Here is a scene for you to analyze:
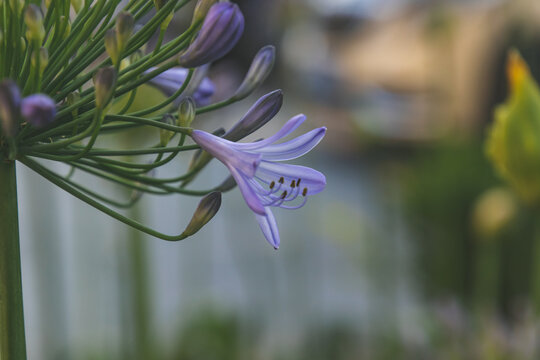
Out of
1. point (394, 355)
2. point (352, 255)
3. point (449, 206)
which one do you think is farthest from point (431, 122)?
point (394, 355)

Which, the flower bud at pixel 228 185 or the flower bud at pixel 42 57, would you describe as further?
the flower bud at pixel 228 185

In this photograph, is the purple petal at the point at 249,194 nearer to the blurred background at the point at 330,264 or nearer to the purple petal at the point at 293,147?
the purple petal at the point at 293,147

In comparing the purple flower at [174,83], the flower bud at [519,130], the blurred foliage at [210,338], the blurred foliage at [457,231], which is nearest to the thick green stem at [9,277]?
the purple flower at [174,83]

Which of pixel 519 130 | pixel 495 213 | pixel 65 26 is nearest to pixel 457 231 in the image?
pixel 495 213

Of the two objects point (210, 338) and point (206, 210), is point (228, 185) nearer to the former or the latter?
point (206, 210)

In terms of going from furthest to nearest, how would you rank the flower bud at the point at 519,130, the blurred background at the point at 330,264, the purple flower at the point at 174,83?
the blurred background at the point at 330,264 < the flower bud at the point at 519,130 < the purple flower at the point at 174,83

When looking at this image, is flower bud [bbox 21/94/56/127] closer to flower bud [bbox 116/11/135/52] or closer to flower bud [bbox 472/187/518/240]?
flower bud [bbox 116/11/135/52]

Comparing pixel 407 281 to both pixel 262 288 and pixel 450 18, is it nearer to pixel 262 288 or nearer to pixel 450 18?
pixel 262 288

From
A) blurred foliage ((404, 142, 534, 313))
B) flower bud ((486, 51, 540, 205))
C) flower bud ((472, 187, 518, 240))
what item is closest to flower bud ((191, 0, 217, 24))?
flower bud ((486, 51, 540, 205))
